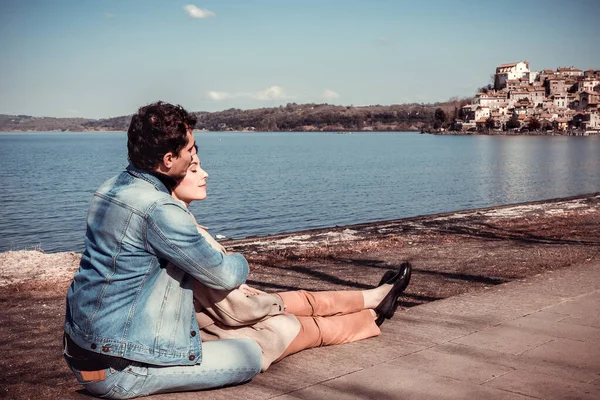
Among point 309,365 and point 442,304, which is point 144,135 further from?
point 442,304

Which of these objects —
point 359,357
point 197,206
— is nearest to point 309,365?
point 359,357

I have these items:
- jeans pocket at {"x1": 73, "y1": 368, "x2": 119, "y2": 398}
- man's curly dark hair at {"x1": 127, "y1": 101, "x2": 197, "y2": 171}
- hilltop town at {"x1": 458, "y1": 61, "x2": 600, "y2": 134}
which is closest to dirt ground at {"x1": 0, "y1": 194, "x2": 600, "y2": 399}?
jeans pocket at {"x1": 73, "y1": 368, "x2": 119, "y2": 398}

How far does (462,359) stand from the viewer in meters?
4.30

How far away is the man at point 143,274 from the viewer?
3297mm

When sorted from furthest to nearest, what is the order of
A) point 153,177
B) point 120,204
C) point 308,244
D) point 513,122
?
point 513,122 < point 308,244 < point 153,177 < point 120,204

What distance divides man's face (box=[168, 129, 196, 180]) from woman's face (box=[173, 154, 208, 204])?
6cm

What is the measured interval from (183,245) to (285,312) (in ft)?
3.63

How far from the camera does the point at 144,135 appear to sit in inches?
132

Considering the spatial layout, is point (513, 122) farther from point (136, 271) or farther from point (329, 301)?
point (136, 271)

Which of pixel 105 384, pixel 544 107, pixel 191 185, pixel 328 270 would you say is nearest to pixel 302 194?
pixel 328 270

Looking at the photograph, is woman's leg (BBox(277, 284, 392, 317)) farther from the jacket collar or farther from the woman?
the jacket collar

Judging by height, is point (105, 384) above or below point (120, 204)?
below

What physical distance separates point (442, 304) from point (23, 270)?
8.67m

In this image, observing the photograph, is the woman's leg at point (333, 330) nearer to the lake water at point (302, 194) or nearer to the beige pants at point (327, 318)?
the beige pants at point (327, 318)
